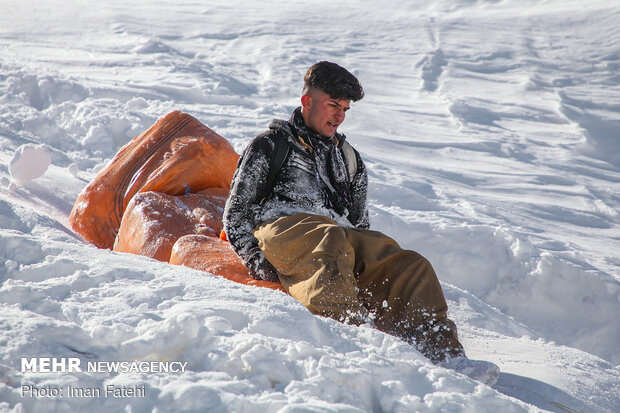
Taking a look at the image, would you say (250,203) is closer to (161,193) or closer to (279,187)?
(279,187)

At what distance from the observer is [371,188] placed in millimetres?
5453

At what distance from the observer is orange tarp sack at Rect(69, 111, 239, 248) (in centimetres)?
358

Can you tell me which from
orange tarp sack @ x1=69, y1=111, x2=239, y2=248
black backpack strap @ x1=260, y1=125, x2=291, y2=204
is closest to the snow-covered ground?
orange tarp sack @ x1=69, y1=111, x2=239, y2=248

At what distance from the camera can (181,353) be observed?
5.02 ft

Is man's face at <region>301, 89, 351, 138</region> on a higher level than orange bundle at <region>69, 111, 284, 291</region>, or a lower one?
higher

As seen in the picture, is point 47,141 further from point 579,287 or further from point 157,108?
point 579,287

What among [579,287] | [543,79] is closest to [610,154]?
[543,79]

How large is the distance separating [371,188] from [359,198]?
2.59 meters

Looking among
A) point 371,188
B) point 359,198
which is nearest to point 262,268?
point 359,198

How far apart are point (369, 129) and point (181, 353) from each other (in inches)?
234

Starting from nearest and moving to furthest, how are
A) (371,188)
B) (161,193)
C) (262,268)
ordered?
(262,268) < (161,193) < (371,188)

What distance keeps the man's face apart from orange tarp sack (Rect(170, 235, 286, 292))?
70cm

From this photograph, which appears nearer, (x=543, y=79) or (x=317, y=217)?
(x=317, y=217)

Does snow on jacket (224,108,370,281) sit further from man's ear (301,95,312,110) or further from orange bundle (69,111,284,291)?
orange bundle (69,111,284,291)
